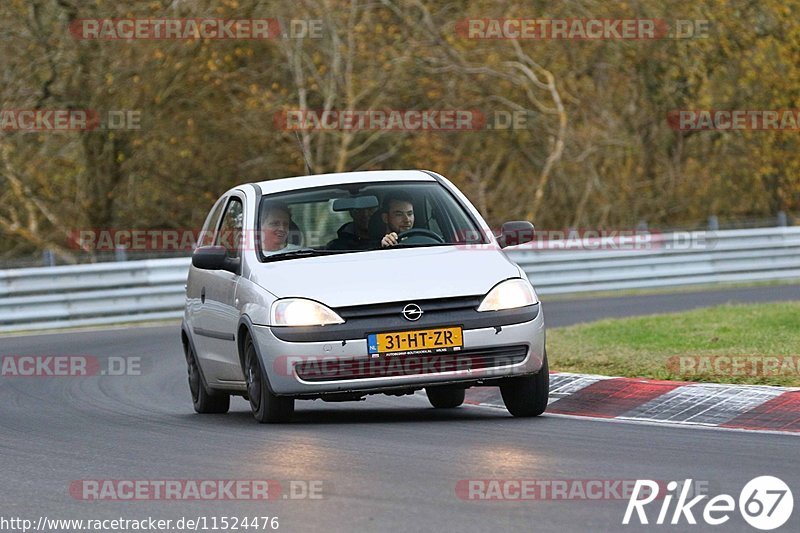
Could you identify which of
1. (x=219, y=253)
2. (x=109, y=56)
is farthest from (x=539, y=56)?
(x=219, y=253)

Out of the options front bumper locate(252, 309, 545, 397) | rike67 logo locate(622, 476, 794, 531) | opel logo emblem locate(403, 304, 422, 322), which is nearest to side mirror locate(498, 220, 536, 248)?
front bumper locate(252, 309, 545, 397)

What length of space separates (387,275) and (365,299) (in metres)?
0.31

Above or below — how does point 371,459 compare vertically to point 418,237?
below

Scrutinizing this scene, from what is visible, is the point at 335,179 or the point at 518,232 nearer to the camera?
the point at 518,232

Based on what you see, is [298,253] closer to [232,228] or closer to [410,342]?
[232,228]

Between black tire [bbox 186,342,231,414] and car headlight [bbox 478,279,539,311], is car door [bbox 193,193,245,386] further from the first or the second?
car headlight [bbox 478,279,539,311]

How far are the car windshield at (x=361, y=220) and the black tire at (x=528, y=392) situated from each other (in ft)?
3.48

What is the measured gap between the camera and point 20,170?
94.5 feet

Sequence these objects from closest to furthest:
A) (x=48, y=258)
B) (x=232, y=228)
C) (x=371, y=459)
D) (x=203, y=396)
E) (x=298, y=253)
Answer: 1. (x=371, y=459)
2. (x=298, y=253)
3. (x=232, y=228)
4. (x=203, y=396)
5. (x=48, y=258)

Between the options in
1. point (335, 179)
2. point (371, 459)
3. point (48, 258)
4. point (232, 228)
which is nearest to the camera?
point (371, 459)

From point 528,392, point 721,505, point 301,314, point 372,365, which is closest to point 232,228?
point 301,314

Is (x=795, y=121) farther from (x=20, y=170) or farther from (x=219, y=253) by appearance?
(x=219, y=253)

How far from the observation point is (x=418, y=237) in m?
11.0

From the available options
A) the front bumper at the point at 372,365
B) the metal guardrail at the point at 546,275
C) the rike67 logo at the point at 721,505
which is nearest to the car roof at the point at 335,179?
the front bumper at the point at 372,365
